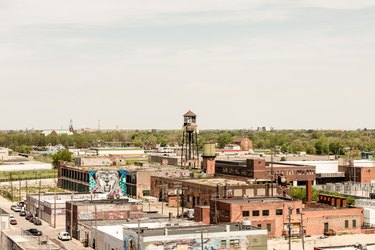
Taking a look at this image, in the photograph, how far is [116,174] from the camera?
116m

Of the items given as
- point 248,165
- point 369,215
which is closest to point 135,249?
point 369,215

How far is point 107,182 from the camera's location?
116 metres

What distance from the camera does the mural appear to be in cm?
11462

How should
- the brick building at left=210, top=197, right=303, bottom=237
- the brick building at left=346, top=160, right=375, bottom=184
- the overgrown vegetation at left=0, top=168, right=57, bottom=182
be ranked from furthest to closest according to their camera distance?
the overgrown vegetation at left=0, top=168, right=57, bottom=182
the brick building at left=346, top=160, right=375, bottom=184
the brick building at left=210, top=197, right=303, bottom=237

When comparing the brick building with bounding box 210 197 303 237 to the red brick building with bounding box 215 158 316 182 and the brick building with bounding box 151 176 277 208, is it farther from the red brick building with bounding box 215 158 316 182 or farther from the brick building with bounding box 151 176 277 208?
the red brick building with bounding box 215 158 316 182

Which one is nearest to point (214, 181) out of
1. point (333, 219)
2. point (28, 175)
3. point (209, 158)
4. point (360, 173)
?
point (209, 158)

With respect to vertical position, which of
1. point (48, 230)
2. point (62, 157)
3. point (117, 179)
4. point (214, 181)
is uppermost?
point (62, 157)

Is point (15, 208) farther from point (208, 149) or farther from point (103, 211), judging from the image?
point (208, 149)

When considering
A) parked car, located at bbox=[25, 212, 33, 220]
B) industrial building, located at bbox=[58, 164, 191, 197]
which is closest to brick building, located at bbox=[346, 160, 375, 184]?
industrial building, located at bbox=[58, 164, 191, 197]

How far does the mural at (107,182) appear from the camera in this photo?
376ft

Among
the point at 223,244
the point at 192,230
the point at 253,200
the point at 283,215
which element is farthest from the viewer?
the point at 253,200

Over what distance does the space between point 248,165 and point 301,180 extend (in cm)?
1262

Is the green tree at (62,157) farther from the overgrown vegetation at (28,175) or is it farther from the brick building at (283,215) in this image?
the brick building at (283,215)

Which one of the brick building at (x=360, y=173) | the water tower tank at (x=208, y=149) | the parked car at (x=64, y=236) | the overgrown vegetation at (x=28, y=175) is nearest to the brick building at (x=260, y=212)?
the parked car at (x=64, y=236)
